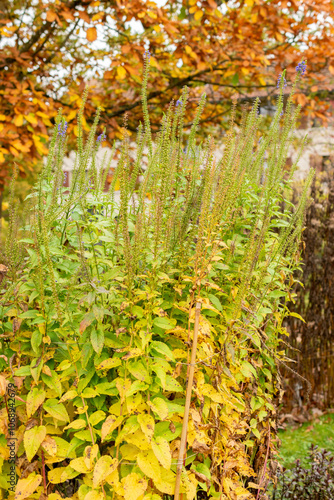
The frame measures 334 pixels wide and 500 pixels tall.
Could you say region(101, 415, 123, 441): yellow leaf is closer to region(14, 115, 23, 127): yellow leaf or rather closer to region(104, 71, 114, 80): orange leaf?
region(14, 115, 23, 127): yellow leaf

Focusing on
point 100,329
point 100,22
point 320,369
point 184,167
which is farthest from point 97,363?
point 100,22

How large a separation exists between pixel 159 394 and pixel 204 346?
0.23m

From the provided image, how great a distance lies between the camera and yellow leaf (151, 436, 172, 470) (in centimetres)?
137

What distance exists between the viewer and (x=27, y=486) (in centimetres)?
147

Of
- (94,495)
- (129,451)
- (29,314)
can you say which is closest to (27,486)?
(94,495)

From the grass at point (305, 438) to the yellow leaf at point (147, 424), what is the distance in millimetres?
2726

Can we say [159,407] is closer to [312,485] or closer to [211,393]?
[211,393]

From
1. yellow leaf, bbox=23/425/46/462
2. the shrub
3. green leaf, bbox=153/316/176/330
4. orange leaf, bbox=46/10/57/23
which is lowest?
Answer: the shrub

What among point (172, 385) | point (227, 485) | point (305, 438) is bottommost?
point (305, 438)

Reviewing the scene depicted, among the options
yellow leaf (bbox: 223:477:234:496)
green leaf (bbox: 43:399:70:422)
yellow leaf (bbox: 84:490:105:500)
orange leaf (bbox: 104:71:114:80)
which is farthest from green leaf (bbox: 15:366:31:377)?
orange leaf (bbox: 104:71:114:80)

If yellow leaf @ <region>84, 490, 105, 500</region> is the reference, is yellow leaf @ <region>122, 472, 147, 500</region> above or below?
above

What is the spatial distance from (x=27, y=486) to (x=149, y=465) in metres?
0.44

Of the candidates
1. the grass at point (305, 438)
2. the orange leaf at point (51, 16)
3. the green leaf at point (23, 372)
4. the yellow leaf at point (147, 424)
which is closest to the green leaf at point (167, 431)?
the yellow leaf at point (147, 424)

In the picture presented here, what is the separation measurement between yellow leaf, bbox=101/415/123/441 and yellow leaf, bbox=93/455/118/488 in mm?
81
